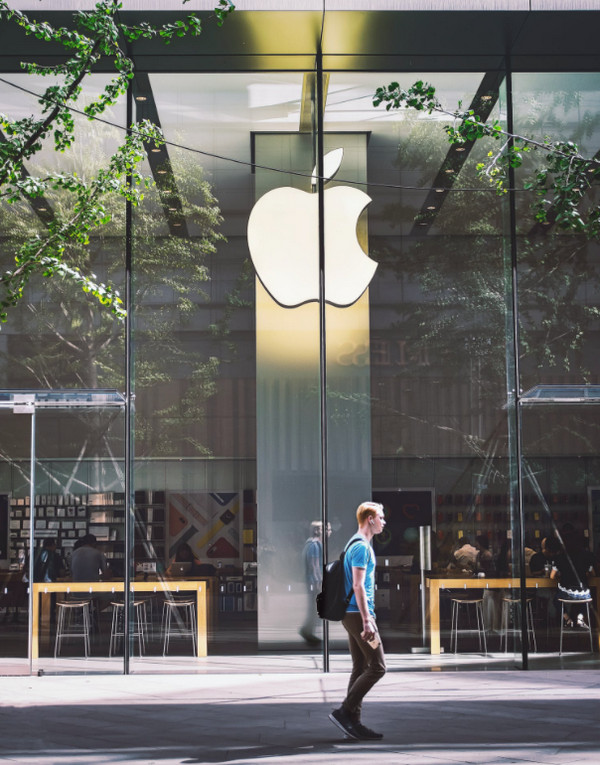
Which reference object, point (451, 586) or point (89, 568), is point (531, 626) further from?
point (89, 568)

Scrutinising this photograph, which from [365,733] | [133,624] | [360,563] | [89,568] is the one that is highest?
[360,563]

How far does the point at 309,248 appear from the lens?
12.4m

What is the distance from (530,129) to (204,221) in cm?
411

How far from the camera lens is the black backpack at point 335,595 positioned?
7418 millimetres

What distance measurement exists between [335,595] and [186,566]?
15.6ft

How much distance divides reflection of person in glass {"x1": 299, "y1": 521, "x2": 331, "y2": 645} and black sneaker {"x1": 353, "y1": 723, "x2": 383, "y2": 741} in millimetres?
4656

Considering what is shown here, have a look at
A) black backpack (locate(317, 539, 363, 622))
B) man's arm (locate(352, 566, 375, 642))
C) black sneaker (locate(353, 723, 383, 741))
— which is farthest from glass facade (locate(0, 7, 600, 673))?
black sneaker (locate(353, 723, 383, 741))

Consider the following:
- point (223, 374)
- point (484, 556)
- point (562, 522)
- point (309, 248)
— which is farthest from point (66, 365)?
point (562, 522)

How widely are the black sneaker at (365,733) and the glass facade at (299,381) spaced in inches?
172

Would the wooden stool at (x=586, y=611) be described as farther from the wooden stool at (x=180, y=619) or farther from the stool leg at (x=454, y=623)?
the wooden stool at (x=180, y=619)

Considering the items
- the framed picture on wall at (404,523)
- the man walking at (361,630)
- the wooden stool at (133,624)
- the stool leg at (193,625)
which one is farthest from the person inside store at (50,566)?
the man walking at (361,630)

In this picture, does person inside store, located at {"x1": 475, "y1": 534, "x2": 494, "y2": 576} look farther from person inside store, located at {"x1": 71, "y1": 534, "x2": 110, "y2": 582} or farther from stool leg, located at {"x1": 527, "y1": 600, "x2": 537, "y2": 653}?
person inside store, located at {"x1": 71, "y1": 534, "x2": 110, "y2": 582}

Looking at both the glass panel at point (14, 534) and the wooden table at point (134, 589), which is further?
the glass panel at point (14, 534)

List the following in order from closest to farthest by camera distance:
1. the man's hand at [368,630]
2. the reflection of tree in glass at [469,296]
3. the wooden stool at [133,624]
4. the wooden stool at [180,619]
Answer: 1. the man's hand at [368,630]
2. the wooden stool at [133,624]
3. the wooden stool at [180,619]
4. the reflection of tree in glass at [469,296]
